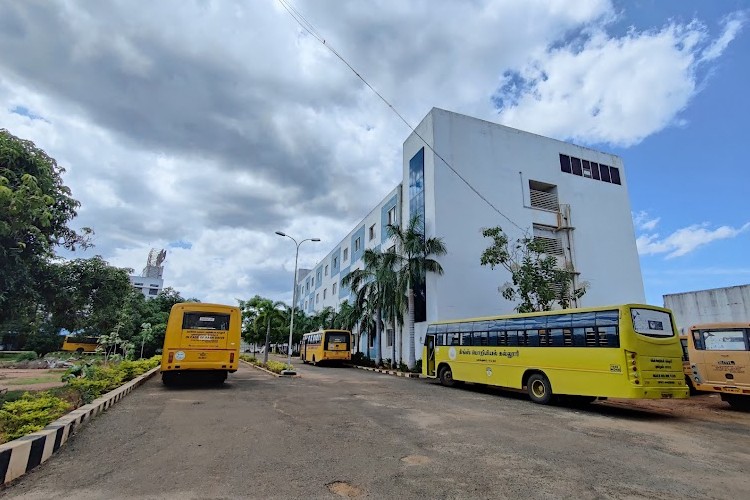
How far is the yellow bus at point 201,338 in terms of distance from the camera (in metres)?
13.6

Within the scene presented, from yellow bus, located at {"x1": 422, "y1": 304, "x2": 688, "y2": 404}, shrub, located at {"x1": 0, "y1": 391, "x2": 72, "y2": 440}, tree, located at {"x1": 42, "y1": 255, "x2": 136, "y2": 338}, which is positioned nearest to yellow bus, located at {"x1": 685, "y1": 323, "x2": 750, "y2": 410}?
yellow bus, located at {"x1": 422, "y1": 304, "x2": 688, "y2": 404}

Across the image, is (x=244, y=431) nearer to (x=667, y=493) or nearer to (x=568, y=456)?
(x=568, y=456)

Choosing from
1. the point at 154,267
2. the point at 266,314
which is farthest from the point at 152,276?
the point at 266,314

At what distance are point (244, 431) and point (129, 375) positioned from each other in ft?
31.3

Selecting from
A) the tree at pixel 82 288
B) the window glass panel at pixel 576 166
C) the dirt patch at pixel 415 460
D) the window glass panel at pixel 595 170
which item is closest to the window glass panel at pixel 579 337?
the dirt patch at pixel 415 460

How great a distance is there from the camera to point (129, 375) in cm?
1442

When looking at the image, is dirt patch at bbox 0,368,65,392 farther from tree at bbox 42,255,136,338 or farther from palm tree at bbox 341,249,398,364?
palm tree at bbox 341,249,398,364

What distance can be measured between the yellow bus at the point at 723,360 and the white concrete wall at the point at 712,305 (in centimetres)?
1185

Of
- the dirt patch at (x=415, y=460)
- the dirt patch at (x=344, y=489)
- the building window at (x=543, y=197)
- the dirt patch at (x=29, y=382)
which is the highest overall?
the building window at (x=543, y=197)

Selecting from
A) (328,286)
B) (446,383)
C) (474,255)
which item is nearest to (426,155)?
(474,255)

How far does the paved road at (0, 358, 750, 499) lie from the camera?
15.0 feet

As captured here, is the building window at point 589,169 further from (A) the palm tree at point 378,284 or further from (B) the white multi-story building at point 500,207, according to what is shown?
(A) the palm tree at point 378,284

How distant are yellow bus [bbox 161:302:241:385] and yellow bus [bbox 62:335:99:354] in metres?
38.2

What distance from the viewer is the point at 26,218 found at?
7.70m
